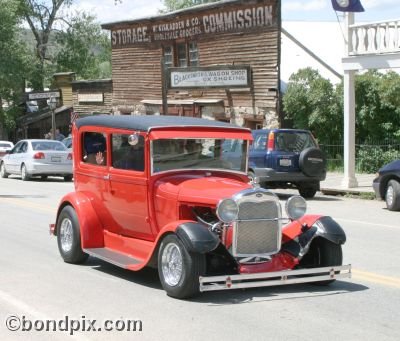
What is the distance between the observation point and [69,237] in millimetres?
9133

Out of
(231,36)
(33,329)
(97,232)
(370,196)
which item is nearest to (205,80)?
(231,36)

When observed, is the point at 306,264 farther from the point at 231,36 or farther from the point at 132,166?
the point at 231,36

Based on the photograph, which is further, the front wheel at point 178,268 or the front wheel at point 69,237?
the front wheel at point 69,237

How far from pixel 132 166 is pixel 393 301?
3146mm

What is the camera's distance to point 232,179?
8.33 meters

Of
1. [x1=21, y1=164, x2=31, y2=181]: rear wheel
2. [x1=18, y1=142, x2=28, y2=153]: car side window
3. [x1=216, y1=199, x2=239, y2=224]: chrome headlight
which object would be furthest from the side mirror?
[x1=18, y1=142, x2=28, y2=153]: car side window

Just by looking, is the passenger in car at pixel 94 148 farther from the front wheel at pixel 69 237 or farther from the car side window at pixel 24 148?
the car side window at pixel 24 148

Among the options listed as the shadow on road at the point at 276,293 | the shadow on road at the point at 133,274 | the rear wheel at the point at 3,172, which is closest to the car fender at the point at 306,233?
the shadow on road at the point at 276,293

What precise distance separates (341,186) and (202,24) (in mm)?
12284

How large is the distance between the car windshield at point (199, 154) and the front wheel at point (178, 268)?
1091 mm

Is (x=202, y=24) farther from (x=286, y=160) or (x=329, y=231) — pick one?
(x=329, y=231)

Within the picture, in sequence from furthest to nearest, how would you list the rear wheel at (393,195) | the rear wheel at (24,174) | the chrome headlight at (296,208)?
the rear wheel at (24,174)
the rear wheel at (393,195)
the chrome headlight at (296,208)

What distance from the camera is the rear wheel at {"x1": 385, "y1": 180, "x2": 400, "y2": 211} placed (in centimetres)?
1559

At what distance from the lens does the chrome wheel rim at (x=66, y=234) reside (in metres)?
9.08
